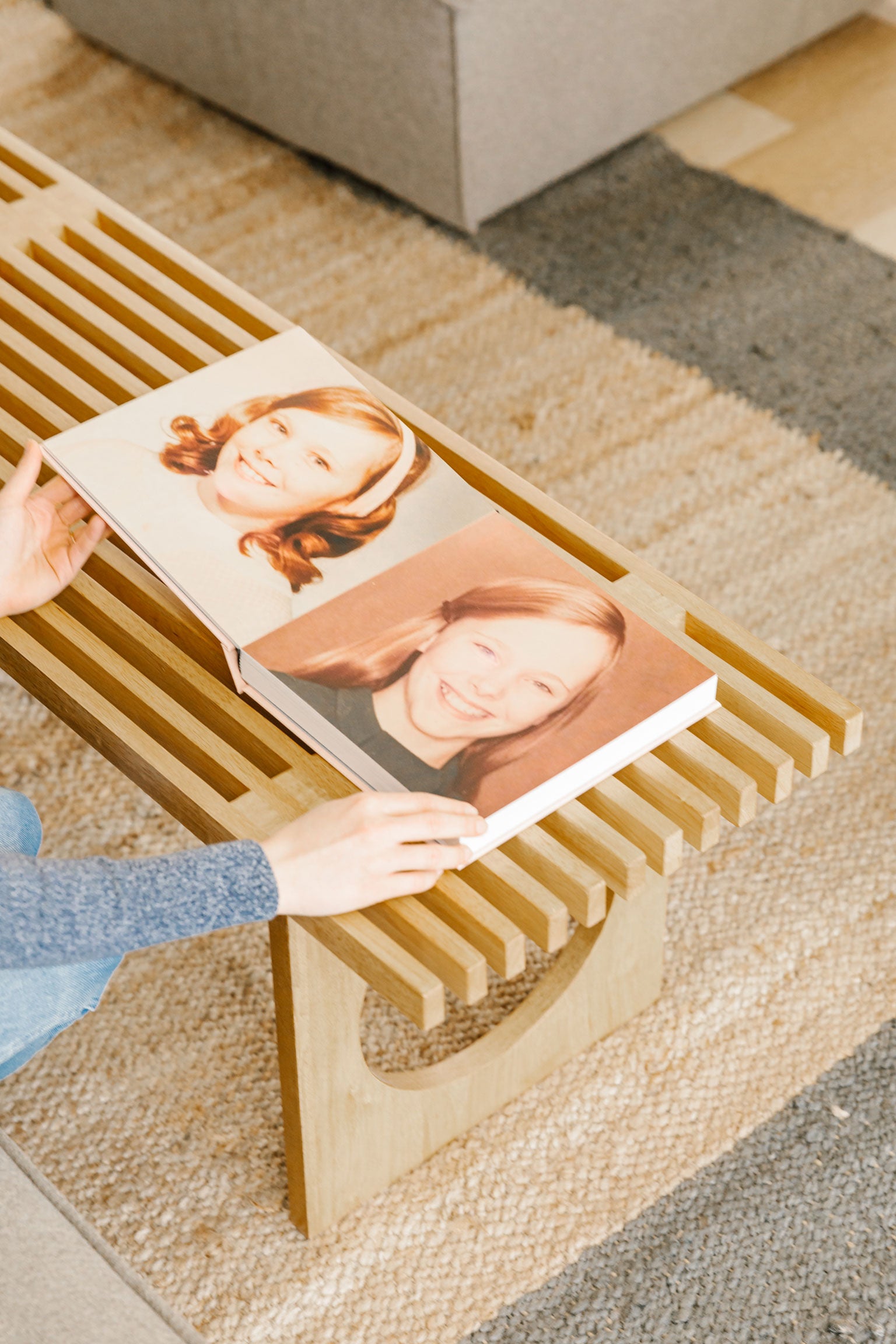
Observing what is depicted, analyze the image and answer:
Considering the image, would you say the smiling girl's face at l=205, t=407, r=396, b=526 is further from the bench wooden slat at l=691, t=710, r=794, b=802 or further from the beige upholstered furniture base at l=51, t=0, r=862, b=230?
the beige upholstered furniture base at l=51, t=0, r=862, b=230

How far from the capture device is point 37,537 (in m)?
1.04

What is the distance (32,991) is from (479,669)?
348 mm

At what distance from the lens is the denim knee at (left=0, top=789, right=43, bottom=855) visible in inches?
39.7

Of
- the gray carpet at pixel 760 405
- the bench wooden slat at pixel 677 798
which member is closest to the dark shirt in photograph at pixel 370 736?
the bench wooden slat at pixel 677 798

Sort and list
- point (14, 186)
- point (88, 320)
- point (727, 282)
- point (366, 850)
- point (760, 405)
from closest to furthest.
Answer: point (366, 850) → point (88, 320) → point (14, 186) → point (760, 405) → point (727, 282)

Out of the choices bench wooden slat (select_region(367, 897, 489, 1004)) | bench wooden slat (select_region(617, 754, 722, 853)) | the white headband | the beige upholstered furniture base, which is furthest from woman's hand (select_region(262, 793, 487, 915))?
the beige upholstered furniture base

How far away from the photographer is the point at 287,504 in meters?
1.01

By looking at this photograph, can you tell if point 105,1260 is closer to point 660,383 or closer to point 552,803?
point 552,803

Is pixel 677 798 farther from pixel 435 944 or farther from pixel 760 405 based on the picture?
pixel 760 405

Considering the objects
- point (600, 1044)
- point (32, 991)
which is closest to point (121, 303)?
point (32, 991)

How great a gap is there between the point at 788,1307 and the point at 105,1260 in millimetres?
537

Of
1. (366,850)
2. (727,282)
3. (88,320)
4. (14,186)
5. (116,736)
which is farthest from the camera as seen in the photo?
(727,282)

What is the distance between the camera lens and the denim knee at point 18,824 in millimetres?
1009

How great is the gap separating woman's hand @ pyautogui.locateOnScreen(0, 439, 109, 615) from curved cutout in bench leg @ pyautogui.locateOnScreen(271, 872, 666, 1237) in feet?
0.96
